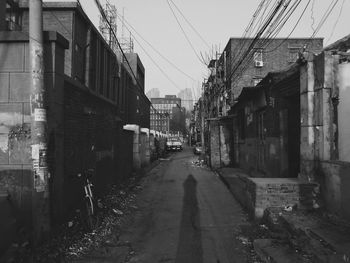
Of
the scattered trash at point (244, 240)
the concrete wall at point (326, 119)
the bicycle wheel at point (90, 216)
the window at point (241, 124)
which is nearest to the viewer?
the scattered trash at point (244, 240)

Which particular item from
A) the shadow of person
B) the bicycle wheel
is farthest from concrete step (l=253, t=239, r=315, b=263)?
the bicycle wheel

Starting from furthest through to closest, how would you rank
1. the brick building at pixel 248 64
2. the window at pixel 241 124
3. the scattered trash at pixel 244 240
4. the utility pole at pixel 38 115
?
the brick building at pixel 248 64 → the window at pixel 241 124 → the scattered trash at pixel 244 240 → the utility pole at pixel 38 115

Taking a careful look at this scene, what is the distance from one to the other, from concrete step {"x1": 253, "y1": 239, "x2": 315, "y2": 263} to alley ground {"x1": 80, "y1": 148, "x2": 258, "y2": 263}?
176 millimetres

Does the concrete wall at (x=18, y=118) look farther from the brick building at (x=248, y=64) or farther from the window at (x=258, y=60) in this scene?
the window at (x=258, y=60)

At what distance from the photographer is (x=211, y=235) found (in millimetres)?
7004

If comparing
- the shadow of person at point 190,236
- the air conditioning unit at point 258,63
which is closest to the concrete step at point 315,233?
the shadow of person at point 190,236

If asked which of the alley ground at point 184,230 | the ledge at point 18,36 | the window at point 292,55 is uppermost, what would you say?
the window at point 292,55

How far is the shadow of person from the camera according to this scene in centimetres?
572

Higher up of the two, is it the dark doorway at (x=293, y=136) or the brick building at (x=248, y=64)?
the brick building at (x=248, y=64)

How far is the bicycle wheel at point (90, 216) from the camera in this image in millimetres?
6973

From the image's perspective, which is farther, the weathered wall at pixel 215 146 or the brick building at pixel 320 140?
the weathered wall at pixel 215 146

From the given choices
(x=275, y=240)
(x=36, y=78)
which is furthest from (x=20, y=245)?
(x=275, y=240)

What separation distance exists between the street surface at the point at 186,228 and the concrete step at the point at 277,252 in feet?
0.87

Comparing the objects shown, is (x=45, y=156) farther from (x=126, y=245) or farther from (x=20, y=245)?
(x=126, y=245)
